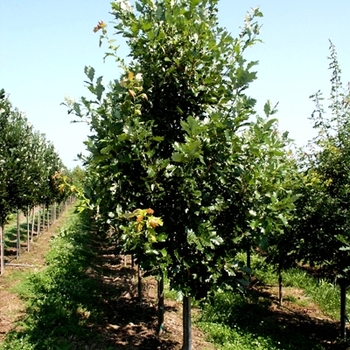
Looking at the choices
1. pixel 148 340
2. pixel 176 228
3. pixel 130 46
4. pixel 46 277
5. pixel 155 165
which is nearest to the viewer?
pixel 155 165

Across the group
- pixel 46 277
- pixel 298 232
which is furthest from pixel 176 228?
pixel 46 277

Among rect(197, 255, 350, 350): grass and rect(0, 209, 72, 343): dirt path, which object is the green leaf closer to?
rect(197, 255, 350, 350): grass

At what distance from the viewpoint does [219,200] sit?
470 cm

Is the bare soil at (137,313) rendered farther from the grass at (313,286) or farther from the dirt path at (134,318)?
the grass at (313,286)

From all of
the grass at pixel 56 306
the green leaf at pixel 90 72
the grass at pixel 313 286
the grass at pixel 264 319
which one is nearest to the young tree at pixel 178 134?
the green leaf at pixel 90 72

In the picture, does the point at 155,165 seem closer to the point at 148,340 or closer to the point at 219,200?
the point at 219,200

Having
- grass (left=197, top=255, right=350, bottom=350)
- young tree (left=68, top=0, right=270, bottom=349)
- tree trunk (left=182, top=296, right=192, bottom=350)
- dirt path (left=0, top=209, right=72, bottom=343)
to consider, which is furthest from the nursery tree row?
dirt path (left=0, top=209, right=72, bottom=343)

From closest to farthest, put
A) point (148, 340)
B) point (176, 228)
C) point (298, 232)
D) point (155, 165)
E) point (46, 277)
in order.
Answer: point (155, 165) → point (176, 228) → point (148, 340) → point (298, 232) → point (46, 277)

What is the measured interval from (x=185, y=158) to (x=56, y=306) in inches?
260

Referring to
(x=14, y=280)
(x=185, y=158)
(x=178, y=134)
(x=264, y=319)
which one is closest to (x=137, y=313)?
(x=264, y=319)

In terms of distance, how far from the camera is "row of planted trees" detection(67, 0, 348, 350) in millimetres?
4172

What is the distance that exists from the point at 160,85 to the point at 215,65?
0.81 metres

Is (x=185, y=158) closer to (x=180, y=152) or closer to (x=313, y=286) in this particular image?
(x=180, y=152)

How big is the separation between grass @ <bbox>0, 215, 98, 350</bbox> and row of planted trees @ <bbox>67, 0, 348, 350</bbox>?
384 centimetres
